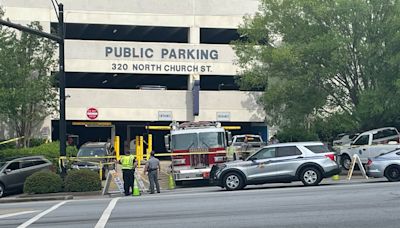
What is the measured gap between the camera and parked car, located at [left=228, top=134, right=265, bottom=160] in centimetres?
2802

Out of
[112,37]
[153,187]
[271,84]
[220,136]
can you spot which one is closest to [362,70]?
[271,84]

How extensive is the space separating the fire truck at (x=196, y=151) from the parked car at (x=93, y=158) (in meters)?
4.46

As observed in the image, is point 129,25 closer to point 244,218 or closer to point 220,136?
point 220,136

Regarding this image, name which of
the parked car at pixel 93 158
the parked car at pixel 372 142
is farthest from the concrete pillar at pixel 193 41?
the parked car at pixel 372 142

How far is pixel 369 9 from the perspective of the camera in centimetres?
2786

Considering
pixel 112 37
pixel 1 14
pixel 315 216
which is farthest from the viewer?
pixel 112 37

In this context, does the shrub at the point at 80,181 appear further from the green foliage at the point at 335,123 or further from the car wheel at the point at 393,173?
the green foliage at the point at 335,123

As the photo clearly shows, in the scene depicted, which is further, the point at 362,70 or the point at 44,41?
the point at 44,41

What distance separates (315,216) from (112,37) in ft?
123

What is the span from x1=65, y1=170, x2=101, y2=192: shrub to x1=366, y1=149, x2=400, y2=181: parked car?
34.8 ft

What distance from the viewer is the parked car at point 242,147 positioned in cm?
2802

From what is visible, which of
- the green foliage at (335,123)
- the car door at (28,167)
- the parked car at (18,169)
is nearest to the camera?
the parked car at (18,169)

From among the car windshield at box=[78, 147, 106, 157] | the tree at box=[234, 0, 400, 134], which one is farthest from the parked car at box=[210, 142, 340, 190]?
the car windshield at box=[78, 147, 106, 157]

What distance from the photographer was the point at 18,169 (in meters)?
25.5
